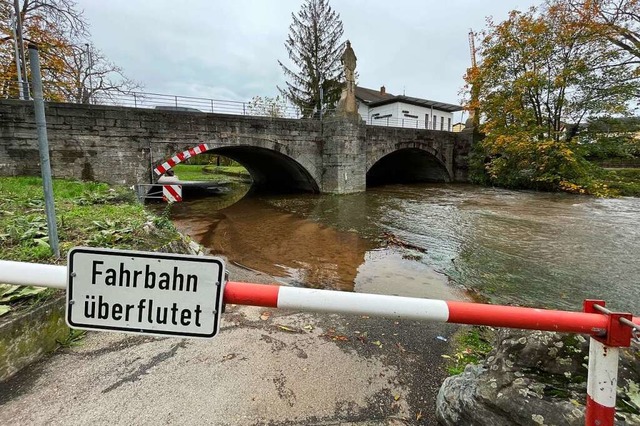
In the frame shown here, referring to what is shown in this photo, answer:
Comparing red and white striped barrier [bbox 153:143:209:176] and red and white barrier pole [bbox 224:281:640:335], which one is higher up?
red and white striped barrier [bbox 153:143:209:176]

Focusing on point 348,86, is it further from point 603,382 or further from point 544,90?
point 603,382

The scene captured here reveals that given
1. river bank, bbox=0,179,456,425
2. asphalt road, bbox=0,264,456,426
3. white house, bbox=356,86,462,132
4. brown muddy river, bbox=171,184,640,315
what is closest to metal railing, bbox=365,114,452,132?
white house, bbox=356,86,462,132

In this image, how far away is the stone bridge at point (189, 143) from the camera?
949cm

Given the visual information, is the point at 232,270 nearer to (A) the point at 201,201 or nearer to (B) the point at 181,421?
(B) the point at 181,421

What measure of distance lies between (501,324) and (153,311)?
1.28 metres

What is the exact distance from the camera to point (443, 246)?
7.39 metres

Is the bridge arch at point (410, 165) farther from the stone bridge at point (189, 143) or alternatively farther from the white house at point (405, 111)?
the white house at point (405, 111)

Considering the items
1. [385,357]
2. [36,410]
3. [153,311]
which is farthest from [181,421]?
[385,357]

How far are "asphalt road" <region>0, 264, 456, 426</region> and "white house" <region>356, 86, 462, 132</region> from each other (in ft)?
103

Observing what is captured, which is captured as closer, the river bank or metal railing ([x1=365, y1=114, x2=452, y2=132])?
the river bank

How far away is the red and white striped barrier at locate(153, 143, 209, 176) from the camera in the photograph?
35.6 feet

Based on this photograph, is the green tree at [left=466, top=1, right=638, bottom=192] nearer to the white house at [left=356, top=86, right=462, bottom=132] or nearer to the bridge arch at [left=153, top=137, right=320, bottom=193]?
the bridge arch at [left=153, top=137, right=320, bottom=193]

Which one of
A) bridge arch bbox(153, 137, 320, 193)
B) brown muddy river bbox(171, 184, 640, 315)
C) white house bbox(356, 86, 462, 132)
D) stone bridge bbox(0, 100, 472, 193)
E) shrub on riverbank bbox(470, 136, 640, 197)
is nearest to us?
brown muddy river bbox(171, 184, 640, 315)

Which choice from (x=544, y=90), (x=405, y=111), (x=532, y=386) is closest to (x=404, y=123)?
(x=405, y=111)
